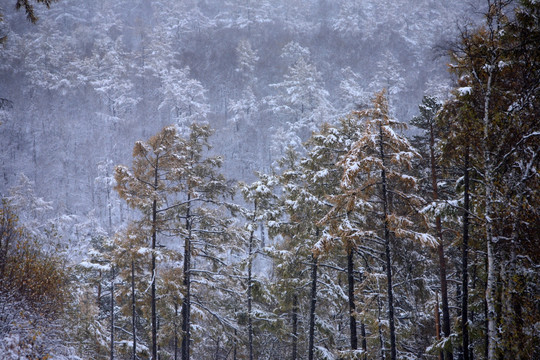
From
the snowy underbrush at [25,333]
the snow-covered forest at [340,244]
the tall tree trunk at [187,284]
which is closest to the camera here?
the snowy underbrush at [25,333]

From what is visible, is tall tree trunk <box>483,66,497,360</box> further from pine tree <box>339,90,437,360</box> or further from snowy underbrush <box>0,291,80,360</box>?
snowy underbrush <box>0,291,80,360</box>

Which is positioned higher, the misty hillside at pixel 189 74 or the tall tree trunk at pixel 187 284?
the misty hillside at pixel 189 74

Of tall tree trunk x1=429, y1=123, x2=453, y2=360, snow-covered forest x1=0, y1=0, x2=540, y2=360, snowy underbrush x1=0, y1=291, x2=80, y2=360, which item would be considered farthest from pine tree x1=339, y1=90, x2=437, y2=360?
snowy underbrush x1=0, y1=291, x2=80, y2=360

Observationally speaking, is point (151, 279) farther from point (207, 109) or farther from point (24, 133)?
point (24, 133)

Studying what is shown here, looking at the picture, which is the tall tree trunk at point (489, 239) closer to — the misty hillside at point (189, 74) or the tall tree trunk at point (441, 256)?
the tall tree trunk at point (441, 256)

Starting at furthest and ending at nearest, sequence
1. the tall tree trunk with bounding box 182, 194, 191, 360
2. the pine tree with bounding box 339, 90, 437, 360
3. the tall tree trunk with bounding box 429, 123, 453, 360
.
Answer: the tall tree trunk with bounding box 182, 194, 191, 360
the tall tree trunk with bounding box 429, 123, 453, 360
the pine tree with bounding box 339, 90, 437, 360

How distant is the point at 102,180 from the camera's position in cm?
5494

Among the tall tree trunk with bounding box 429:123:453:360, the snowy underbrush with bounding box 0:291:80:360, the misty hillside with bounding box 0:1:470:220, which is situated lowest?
the snowy underbrush with bounding box 0:291:80:360

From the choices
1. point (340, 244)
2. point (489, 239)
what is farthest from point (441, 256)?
point (489, 239)

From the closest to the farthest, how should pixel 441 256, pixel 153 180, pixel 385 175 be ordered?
pixel 385 175 → pixel 441 256 → pixel 153 180

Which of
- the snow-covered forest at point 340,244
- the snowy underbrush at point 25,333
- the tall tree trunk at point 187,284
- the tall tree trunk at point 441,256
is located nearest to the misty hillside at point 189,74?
the snow-covered forest at point 340,244

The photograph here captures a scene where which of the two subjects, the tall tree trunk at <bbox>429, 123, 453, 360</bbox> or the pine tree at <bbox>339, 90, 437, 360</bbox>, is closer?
the pine tree at <bbox>339, 90, 437, 360</bbox>

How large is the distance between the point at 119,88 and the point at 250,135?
29289mm

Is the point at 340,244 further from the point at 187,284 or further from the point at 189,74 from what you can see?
the point at 189,74
